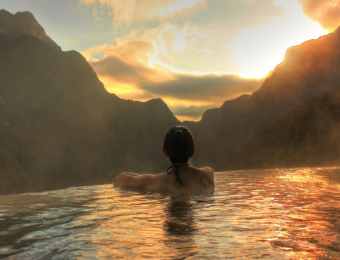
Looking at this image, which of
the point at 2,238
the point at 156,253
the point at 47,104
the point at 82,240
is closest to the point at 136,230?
the point at 82,240

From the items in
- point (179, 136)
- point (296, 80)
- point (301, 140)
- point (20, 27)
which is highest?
point (20, 27)

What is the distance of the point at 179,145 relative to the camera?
18.7ft

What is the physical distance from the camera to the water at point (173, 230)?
2.26 m

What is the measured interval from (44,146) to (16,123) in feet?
60.8

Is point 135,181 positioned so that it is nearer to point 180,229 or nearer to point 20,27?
point 180,229

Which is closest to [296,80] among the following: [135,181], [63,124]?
[63,124]

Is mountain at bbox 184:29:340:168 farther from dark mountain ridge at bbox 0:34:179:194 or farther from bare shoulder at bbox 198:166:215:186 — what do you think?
bare shoulder at bbox 198:166:215:186

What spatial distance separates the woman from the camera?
5.71m

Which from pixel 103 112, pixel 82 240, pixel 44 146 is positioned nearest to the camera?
pixel 82 240

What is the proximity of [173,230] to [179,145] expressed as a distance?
2.83 m

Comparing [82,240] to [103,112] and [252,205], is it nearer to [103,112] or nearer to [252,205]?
[252,205]

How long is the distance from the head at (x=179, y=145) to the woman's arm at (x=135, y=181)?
45.3 inches

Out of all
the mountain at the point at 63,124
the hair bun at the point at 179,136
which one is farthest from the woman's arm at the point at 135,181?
the mountain at the point at 63,124

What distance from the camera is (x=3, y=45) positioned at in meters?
169
